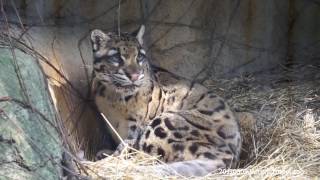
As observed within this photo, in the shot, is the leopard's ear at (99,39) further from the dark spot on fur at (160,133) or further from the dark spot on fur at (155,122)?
the dark spot on fur at (160,133)

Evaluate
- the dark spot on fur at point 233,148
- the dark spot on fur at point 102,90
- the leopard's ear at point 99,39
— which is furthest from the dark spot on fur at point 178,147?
the leopard's ear at point 99,39

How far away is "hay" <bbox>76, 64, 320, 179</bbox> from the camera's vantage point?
6477 millimetres

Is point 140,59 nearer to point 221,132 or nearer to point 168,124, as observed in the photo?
point 168,124

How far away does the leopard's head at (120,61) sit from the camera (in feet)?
24.3

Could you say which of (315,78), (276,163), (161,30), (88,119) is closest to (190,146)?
(276,163)

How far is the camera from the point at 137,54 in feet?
24.6

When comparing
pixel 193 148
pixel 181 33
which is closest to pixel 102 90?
pixel 193 148

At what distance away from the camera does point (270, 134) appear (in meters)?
7.66

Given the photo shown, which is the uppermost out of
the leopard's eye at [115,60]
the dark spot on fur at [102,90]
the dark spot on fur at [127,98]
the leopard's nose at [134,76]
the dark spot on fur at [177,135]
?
the leopard's eye at [115,60]

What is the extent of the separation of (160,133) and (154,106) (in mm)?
545

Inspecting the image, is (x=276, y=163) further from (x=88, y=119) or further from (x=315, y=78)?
(x=315, y=78)

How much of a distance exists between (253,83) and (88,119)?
2.39m

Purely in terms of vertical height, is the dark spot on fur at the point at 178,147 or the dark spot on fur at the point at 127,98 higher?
the dark spot on fur at the point at 127,98

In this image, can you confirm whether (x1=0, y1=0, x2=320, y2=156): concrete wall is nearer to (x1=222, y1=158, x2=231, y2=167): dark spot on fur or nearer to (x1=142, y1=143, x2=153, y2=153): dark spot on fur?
(x1=142, y1=143, x2=153, y2=153): dark spot on fur
